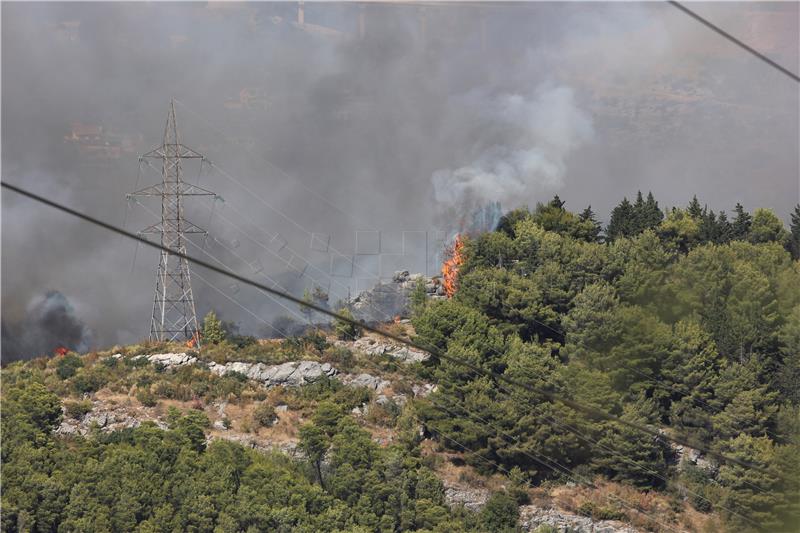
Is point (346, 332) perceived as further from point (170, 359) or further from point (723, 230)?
point (723, 230)

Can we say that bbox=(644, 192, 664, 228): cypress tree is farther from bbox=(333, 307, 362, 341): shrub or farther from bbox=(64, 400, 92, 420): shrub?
bbox=(64, 400, 92, 420): shrub

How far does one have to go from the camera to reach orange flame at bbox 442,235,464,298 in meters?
95.4

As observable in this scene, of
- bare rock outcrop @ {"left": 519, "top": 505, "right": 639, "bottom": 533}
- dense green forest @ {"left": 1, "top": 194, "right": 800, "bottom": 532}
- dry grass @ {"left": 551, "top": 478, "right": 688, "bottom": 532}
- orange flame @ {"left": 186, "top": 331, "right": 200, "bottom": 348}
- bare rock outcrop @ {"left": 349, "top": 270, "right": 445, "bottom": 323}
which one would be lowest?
bare rock outcrop @ {"left": 519, "top": 505, "right": 639, "bottom": 533}

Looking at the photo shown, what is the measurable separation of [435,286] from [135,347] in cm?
2082

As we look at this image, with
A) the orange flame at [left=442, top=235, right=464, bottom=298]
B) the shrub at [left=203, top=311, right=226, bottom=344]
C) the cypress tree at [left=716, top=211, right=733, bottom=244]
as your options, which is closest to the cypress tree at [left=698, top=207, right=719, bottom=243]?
the cypress tree at [left=716, top=211, right=733, bottom=244]

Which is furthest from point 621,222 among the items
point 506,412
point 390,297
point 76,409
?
point 76,409

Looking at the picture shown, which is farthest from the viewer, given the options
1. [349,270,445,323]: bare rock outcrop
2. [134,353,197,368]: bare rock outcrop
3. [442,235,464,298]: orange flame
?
[349,270,445,323]: bare rock outcrop

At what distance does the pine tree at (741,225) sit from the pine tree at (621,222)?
264 inches

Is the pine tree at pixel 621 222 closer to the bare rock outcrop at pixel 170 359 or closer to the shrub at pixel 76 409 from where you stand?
the bare rock outcrop at pixel 170 359

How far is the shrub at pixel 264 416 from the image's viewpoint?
78750 mm

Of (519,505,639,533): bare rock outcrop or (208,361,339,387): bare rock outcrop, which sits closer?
(519,505,639,533): bare rock outcrop

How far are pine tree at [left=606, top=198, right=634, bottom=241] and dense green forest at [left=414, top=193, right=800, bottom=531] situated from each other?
3630 mm

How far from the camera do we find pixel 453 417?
77.3 m

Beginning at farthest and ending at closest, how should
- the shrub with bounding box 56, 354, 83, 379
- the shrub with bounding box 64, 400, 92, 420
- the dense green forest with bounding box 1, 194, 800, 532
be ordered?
the shrub with bounding box 56, 354, 83, 379, the shrub with bounding box 64, 400, 92, 420, the dense green forest with bounding box 1, 194, 800, 532
